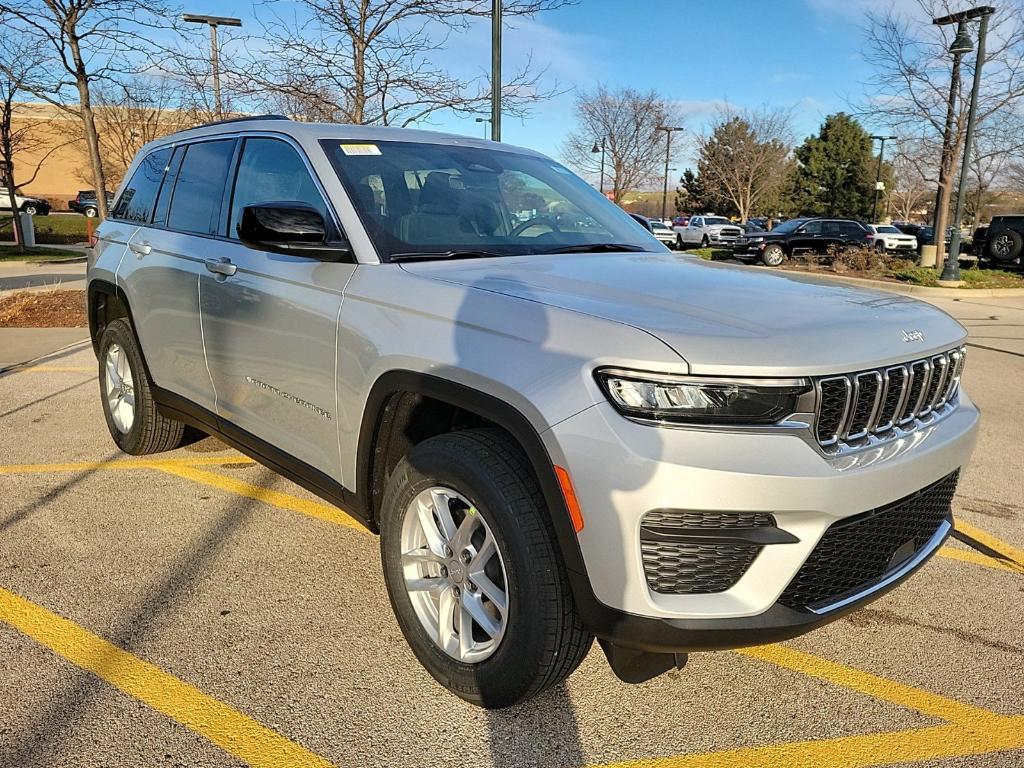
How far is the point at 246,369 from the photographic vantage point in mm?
3492

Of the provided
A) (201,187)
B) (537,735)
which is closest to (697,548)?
(537,735)

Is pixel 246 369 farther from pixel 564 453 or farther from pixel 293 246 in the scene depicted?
pixel 564 453

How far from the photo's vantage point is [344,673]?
9.10 ft

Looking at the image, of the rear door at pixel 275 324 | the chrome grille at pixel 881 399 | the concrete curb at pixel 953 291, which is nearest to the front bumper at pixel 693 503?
the chrome grille at pixel 881 399

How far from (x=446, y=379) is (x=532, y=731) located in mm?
1114

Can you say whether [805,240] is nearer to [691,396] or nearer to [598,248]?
[598,248]

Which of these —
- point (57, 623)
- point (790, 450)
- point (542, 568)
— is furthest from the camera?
point (57, 623)

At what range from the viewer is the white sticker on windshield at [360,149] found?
3346 millimetres

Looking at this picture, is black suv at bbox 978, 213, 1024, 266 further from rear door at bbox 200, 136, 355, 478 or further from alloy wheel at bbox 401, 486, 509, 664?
alloy wheel at bbox 401, 486, 509, 664

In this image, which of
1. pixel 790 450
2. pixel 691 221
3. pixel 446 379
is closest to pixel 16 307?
pixel 446 379

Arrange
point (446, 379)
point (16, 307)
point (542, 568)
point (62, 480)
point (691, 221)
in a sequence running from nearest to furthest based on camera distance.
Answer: point (542, 568) < point (446, 379) < point (62, 480) < point (16, 307) < point (691, 221)

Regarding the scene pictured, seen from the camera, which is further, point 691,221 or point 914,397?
point 691,221

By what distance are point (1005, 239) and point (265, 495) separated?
2310 centimetres

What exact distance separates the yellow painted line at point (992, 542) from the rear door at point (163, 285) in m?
3.79
